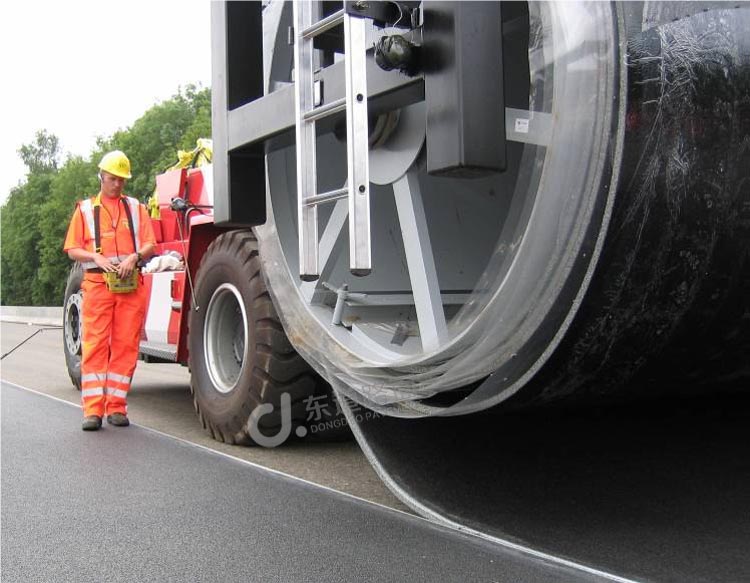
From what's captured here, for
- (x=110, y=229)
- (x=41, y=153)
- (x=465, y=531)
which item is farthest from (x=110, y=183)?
(x=41, y=153)

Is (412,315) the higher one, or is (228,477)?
(412,315)

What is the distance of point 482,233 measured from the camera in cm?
414

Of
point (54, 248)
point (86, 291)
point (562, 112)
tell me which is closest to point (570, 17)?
point (562, 112)

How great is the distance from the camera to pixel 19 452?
4398 millimetres

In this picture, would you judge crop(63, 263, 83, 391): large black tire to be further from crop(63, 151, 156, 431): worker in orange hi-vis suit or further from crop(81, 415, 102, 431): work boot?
crop(81, 415, 102, 431): work boot

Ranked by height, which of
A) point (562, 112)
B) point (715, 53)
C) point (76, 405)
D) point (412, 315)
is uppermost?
point (715, 53)

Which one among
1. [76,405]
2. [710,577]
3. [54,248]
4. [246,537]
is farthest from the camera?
[54,248]

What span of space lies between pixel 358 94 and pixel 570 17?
2.07ft

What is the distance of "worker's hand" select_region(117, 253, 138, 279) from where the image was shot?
5.29m

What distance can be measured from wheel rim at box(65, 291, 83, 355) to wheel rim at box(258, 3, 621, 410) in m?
3.96

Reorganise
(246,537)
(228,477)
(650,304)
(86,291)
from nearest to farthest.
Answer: (650,304), (246,537), (228,477), (86,291)

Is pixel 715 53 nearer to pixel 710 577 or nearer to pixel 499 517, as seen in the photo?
pixel 710 577

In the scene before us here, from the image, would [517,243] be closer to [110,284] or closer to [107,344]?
[110,284]

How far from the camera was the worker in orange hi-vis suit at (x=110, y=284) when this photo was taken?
5301 mm
